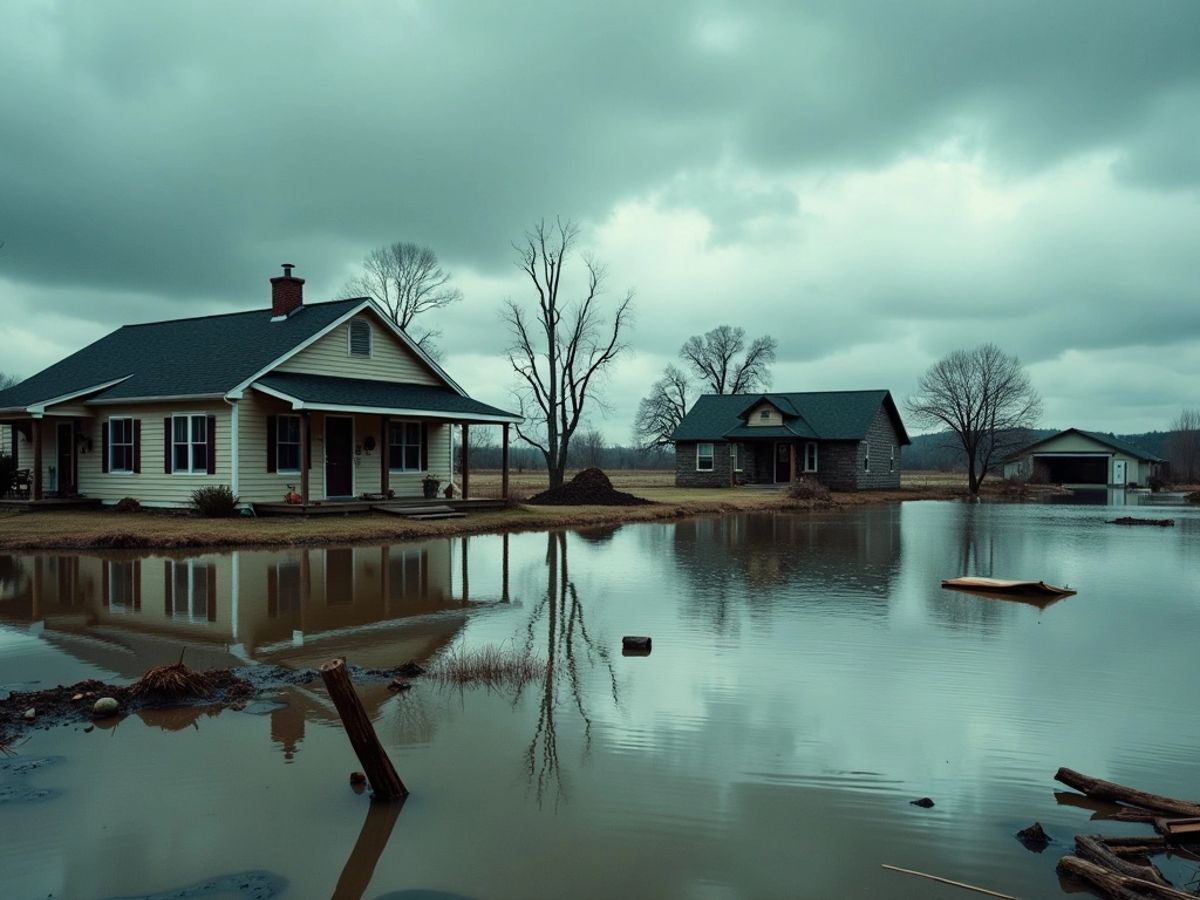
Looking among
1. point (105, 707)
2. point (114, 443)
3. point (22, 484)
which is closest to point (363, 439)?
point (114, 443)

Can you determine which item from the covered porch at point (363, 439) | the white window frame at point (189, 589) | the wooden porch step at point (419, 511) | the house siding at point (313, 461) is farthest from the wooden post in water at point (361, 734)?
the house siding at point (313, 461)

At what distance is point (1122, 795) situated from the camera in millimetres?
6082

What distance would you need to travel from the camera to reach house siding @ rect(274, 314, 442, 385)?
2575 cm

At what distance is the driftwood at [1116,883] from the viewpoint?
4695 mm

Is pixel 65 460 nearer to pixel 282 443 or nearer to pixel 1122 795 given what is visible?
pixel 282 443

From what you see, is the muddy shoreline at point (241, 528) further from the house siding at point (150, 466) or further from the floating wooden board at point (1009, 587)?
the floating wooden board at point (1009, 587)

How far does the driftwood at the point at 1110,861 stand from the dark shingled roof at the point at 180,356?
21.7 m

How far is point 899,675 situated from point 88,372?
89.8 ft

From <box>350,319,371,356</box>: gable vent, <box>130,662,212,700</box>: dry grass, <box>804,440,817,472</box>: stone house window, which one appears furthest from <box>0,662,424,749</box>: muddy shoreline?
<box>804,440,817,472</box>: stone house window

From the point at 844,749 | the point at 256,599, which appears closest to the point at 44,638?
the point at 256,599

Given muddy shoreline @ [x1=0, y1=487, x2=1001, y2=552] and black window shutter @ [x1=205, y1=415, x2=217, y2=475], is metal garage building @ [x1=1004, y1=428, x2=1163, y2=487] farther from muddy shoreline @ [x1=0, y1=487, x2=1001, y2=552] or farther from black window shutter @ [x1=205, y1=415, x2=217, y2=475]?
black window shutter @ [x1=205, y1=415, x2=217, y2=475]

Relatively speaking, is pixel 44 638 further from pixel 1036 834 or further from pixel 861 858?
pixel 1036 834

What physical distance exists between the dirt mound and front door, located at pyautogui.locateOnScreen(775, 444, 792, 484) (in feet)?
57.0

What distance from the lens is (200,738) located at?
287 inches
